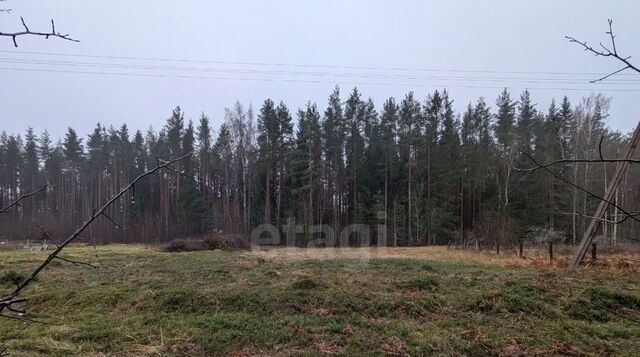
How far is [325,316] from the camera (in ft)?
19.9

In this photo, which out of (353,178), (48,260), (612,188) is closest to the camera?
(48,260)

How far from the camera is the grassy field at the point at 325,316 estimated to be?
4996 millimetres

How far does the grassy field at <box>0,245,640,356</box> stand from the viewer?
500 cm

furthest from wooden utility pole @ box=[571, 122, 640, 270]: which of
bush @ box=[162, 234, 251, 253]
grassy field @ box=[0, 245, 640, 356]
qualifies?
bush @ box=[162, 234, 251, 253]

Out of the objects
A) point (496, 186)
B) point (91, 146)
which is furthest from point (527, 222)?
point (91, 146)

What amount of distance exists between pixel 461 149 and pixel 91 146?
121 ft

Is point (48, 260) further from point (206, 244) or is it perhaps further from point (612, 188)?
point (206, 244)

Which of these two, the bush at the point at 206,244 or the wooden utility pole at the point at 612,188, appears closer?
the wooden utility pole at the point at 612,188

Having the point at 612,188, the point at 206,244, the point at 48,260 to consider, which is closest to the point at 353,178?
the point at 206,244

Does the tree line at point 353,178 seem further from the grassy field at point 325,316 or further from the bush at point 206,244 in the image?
the grassy field at point 325,316

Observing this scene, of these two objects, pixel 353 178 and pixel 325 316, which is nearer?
pixel 325 316

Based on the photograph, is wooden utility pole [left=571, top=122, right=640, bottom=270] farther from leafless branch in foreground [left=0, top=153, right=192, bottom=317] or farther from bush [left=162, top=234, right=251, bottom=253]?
bush [left=162, top=234, right=251, bottom=253]

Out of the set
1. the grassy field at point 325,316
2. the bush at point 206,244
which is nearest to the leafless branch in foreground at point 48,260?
the grassy field at point 325,316

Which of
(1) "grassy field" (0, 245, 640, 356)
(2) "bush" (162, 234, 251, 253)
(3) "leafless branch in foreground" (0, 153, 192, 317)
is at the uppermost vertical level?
(3) "leafless branch in foreground" (0, 153, 192, 317)
